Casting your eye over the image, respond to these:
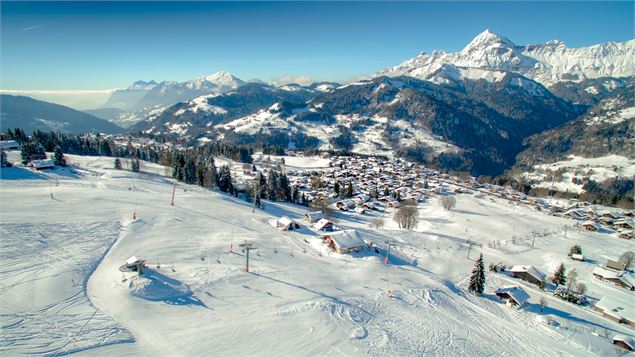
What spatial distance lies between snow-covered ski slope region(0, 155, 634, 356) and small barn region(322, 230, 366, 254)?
134 centimetres

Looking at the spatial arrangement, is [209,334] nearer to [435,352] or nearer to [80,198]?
[435,352]

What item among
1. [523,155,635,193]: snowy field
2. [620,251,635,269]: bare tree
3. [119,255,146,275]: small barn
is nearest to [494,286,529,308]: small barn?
→ [620,251,635,269]: bare tree

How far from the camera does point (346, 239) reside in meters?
37.0

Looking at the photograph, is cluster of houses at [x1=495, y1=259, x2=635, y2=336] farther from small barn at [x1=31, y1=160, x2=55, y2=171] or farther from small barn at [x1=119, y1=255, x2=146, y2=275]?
small barn at [x1=31, y1=160, x2=55, y2=171]

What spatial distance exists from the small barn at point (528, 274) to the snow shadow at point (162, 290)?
138ft

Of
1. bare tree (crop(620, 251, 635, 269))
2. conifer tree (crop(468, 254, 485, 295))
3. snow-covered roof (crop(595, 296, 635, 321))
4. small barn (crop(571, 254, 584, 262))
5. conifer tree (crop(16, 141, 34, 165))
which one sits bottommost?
snow-covered roof (crop(595, 296, 635, 321))

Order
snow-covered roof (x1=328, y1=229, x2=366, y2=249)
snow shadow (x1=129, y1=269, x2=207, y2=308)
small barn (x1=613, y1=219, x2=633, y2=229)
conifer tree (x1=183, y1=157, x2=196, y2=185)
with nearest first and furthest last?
snow shadow (x1=129, y1=269, x2=207, y2=308) < snow-covered roof (x1=328, y1=229, x2=366, y2=249) < conifer tree (x1=183, y1=157, x2=196, y2=185) < small barn (x1=613, y1=219, x2=633, y2=229)

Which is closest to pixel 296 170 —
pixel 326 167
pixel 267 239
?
pixel 326 167

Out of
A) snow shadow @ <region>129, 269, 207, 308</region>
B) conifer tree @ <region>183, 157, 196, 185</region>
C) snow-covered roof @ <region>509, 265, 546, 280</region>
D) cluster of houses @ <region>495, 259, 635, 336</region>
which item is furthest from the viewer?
conifer tree @ <region>183, 157, 196, 185</region>

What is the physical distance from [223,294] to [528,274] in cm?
4080

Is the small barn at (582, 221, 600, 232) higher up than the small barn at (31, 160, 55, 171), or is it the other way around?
the small barn at (31, 160, 55, 171)

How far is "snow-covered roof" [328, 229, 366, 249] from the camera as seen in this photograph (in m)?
36.0

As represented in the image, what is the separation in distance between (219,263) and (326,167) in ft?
435

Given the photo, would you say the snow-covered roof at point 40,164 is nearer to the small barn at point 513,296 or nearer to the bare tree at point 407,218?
the bare tree at point 407,218
